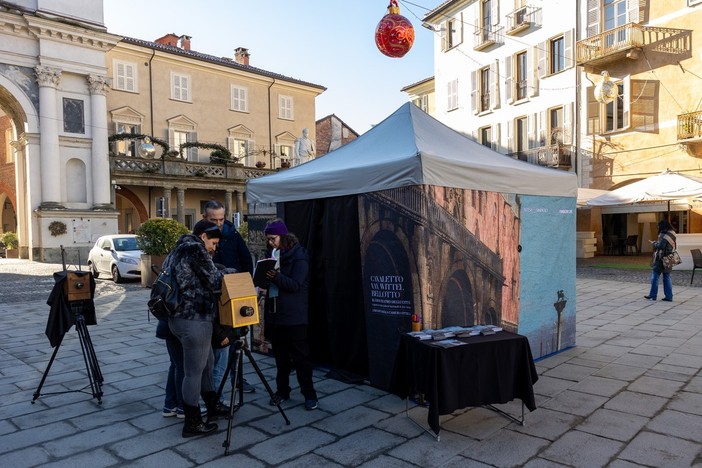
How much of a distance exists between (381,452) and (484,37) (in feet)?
87.3

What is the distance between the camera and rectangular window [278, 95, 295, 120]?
35.5m

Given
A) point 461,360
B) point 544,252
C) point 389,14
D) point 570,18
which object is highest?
point 570,18

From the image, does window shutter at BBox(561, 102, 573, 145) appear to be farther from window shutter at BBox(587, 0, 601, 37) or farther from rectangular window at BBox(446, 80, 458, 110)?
rectangular window at BBox(446, 80, 458, 110)

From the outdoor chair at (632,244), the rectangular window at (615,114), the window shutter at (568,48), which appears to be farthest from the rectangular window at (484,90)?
the outdoor chair at (632,244)

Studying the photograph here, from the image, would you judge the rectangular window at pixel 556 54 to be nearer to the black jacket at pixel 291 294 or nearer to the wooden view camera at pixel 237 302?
the black jacket at pixel 291 294

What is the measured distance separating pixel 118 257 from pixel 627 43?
62.3 feet

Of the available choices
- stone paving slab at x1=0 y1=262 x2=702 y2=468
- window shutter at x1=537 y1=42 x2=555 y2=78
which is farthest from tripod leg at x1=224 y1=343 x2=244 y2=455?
window shutter at x1=537 y1=42 x2=555 y2=78

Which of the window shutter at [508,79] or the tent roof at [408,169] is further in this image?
the window shutter at [508,79]

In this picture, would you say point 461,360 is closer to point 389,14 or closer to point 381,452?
A: point 381,452

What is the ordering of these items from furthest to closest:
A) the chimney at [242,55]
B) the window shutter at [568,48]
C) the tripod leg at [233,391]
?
the chimney at [242,55] < the window shutter at [568,48] < the tripod leg at [233,391]

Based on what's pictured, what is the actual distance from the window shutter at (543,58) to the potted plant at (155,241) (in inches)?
708

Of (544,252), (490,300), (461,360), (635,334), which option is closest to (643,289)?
(635,334)

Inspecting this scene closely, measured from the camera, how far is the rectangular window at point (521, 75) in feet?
82.4

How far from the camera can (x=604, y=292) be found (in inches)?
456
